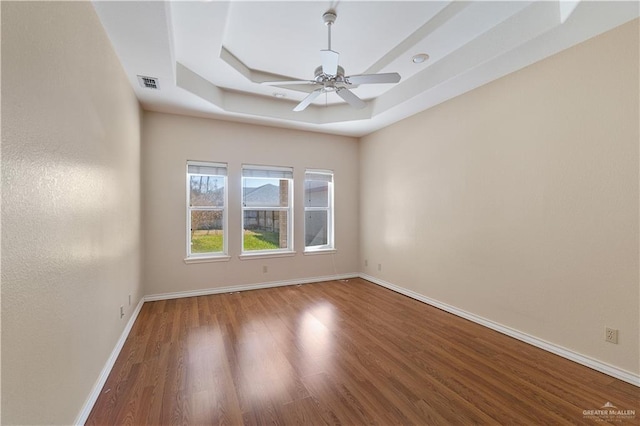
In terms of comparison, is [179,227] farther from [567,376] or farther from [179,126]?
[567,376]

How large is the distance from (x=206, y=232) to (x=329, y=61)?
329 centimetres

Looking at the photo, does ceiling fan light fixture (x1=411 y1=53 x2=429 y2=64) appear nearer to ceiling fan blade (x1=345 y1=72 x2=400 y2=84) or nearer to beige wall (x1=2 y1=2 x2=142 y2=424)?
ceiling fan blade (x1=345 y1=72 x2=400 y2=84)

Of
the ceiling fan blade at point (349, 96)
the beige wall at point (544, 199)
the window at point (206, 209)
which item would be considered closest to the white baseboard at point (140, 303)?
the window at point (206, 209)

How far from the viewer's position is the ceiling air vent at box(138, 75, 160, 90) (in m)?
3.03

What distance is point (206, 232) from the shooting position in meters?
4.46

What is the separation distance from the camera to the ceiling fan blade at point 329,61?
2.25 meters

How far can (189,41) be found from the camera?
9.00ft

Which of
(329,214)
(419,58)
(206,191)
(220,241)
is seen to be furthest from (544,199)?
(206,191)

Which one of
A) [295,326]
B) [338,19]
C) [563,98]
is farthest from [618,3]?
[295,326]

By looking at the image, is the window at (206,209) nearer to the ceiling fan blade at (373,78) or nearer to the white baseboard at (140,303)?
the white baseboard at (140,303)

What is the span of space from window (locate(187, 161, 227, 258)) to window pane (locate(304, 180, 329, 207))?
4.84 feet

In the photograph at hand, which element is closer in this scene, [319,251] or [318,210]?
[319,251]

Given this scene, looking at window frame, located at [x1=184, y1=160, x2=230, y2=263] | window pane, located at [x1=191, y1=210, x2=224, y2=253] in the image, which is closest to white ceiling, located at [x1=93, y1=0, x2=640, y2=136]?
window frame, located at [x1=184, y1=160, x2=230, y2=263]

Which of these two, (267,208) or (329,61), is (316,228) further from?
(329,61)
